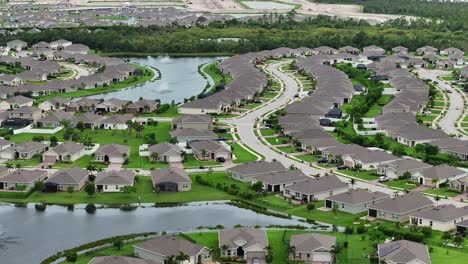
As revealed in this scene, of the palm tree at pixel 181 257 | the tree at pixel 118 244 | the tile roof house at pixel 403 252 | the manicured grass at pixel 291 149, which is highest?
the tile roof house at pixel 403 252

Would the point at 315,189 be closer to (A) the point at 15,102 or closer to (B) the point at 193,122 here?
(B) the point at 193,122

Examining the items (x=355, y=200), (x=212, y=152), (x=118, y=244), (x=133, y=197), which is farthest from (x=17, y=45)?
(x=118, y=244)

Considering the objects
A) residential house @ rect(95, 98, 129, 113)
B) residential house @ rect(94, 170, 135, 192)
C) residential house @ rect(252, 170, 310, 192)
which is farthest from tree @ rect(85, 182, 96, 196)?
residential house @ rect(95, 98, 129, 113)

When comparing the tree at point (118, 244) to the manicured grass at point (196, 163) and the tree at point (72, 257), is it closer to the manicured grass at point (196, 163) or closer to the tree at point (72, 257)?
the tree at point (72, 257)

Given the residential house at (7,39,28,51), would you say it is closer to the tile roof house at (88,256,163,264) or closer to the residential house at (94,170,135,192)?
the residential house at (94,170,135,192)

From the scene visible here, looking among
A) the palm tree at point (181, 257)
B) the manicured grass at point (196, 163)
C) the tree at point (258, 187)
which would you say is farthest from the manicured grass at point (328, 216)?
the manicured grass at point (196, 163)
